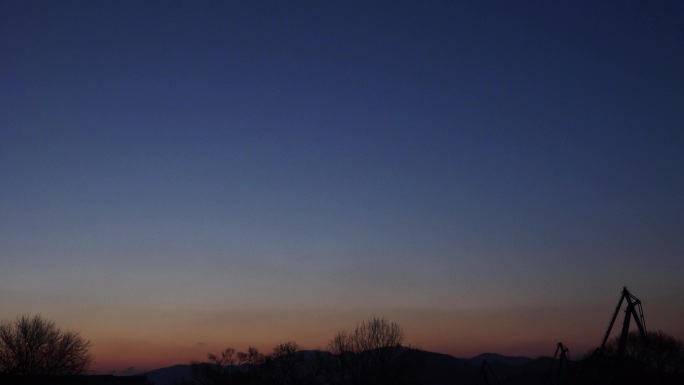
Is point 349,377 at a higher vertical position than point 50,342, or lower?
lower

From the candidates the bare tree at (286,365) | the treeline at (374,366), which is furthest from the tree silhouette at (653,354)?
the bare tree at (286,365)

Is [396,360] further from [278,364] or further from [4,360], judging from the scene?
[4,360]

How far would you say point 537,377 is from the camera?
519ft

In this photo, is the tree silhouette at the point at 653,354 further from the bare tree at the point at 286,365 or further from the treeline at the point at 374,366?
the bare tree at the point at 286,365

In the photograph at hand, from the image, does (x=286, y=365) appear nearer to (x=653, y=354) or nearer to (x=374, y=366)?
(x=374, y=366)

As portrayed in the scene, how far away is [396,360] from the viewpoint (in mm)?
85750

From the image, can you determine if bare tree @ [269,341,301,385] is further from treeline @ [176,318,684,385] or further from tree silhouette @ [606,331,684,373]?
tree silhouette @ [606,331,684,373]

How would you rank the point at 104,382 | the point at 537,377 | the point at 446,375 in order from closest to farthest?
the point at 104,382
the point at 537,377
the point at 446,375

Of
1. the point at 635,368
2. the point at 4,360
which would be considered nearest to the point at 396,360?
the point at 635,368

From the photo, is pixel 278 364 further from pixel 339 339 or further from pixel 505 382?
pixel 505 382

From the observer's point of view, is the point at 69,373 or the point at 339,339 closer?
the point at 69,373

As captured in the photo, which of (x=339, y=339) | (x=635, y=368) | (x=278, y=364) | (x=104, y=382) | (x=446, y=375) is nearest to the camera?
(x=104, y=382)

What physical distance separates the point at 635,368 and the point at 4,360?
268ft

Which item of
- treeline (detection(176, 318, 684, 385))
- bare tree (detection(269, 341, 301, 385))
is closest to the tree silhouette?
treeline (detection(176, 318, 684, 385))
